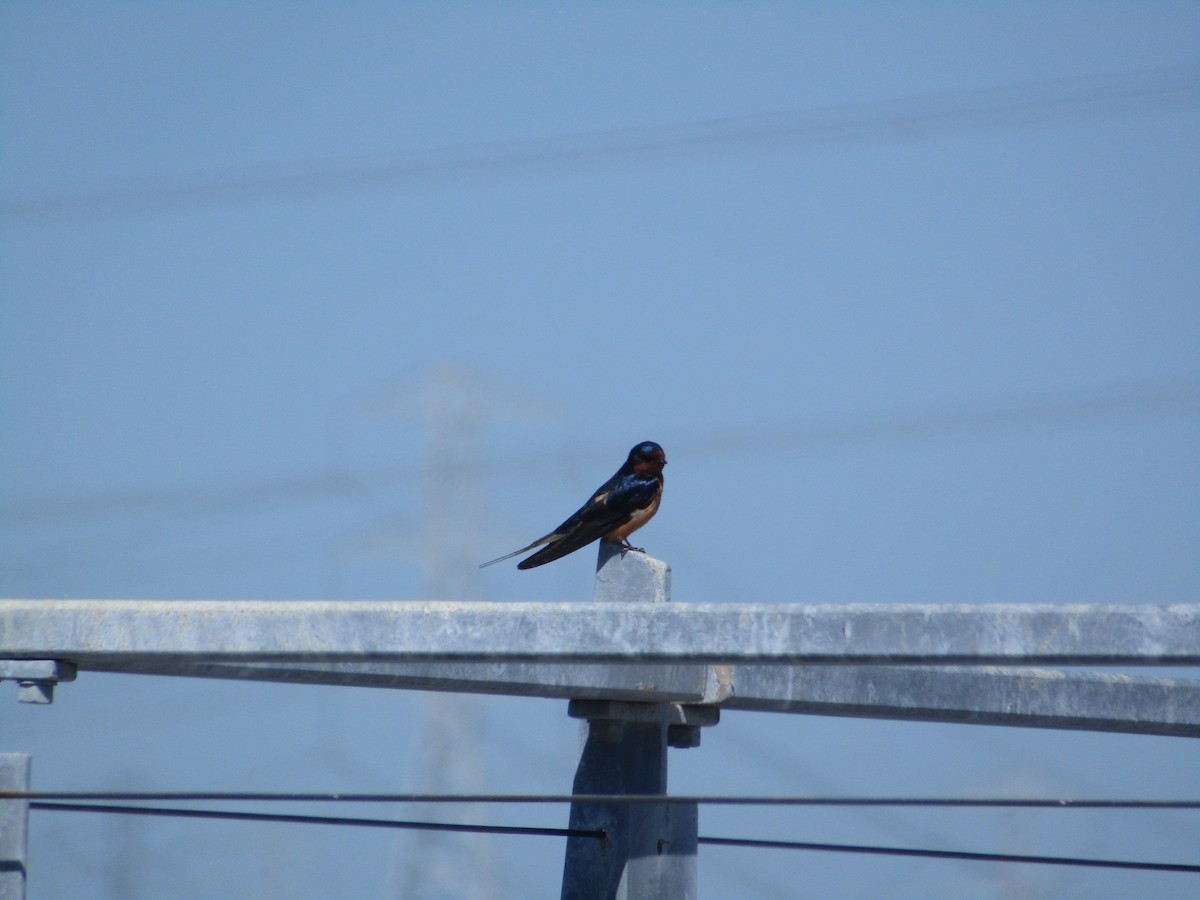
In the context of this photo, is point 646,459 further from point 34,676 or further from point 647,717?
point 34,676

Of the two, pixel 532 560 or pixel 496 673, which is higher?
pixel 532 560

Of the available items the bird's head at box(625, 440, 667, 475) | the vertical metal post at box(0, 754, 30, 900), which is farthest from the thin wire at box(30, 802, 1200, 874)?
the bird's head at box(625, 440, 667, 475)

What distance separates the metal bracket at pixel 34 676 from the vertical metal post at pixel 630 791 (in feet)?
6.09

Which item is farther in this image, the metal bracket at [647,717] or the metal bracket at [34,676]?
the metal bracket at [647,717]

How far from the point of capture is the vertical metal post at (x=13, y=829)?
3154 millimetres

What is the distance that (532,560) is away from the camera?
18.4 feet

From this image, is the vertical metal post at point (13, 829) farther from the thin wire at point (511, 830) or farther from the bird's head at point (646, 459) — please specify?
A: the bird's head at point (646, 459)

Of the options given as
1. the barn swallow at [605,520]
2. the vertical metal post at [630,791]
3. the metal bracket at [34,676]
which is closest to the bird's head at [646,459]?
the barn swallow at [605,520]

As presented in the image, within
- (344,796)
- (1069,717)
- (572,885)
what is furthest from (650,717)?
(344,796)

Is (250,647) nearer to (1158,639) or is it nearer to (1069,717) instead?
(1158,639)

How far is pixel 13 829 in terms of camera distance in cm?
317

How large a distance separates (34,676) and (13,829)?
0.35m

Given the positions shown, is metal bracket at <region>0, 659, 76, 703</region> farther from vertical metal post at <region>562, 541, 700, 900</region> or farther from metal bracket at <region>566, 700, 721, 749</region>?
metal bracket at <region>566, 700, 721, 749</region>

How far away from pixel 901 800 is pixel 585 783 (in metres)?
2.18
